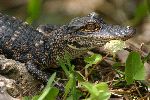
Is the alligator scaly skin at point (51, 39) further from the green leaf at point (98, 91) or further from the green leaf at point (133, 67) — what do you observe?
the green leaf at point (98, 91)

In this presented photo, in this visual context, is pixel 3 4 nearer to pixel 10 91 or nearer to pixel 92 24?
pixel 92 24

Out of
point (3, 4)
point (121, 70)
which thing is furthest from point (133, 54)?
point (3, 4)

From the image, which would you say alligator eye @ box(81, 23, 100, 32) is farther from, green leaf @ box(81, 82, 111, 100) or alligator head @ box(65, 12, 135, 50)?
green leaf @ box(81, 82, 111, 100)

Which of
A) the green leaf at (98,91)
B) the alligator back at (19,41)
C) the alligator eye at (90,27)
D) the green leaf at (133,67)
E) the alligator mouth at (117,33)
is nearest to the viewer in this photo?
the green leaf at (98,91)

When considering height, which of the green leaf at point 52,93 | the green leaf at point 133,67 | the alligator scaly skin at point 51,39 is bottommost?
the green leaf at point 52,93

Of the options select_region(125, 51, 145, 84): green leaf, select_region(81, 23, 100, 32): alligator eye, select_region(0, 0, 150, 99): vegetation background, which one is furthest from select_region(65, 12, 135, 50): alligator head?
select_region(0, 0, 150, 99): vegetation background

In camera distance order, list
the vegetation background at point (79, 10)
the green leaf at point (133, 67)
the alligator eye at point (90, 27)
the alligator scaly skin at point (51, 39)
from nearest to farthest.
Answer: the green leaf at point (133, 67) → the alligator scaly skin at point (51, 39) → the alligator eye at point (90, 27) → the vegetation background at point (79, 10)

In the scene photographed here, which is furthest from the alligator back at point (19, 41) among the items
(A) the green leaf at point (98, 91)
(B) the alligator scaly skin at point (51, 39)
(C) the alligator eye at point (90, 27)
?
(A) the green leaf at point (98, 91)
